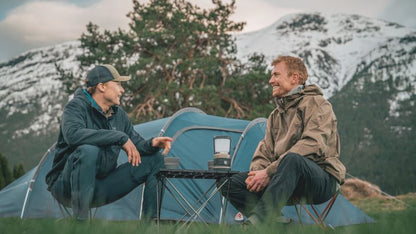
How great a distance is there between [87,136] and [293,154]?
1.32 meters

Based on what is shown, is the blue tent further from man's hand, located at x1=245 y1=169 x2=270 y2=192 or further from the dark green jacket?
man's hand, located at x1=245 y1=169 x2=270 y2=192

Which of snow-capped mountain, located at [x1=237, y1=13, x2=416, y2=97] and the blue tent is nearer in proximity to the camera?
the blue tent

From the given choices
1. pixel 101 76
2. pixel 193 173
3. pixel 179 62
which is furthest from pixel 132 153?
pixel 179 62

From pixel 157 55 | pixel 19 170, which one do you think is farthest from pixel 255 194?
pixel 157 55

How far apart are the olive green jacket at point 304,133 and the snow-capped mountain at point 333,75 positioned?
62542mm

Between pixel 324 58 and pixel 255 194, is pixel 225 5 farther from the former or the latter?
pixel 324 58

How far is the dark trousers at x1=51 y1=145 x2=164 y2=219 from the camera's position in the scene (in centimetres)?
318

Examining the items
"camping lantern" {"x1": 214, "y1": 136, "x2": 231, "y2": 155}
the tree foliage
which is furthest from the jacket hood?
the tree foliage

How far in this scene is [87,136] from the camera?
10.9 feet

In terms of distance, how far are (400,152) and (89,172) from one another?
62.5m

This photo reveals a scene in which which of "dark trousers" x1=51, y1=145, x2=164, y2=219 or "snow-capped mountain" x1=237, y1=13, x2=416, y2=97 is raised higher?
"dark trousers" x1=51, y1=145, x2=164, y2=219

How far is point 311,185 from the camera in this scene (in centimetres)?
313

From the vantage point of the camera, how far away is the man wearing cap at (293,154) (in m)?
2.96

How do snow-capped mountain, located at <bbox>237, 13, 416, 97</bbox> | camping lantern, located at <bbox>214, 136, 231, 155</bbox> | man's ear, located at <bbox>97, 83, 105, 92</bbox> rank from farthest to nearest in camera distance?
snow-capped mountain, located at <bbox>237, 13, 416, 97</bbox> < camping lantern, located at <bbox>214, 136, 231, 155</bbox> < man's ear, located at <bbox>97, 83, 105, 92</bbox>
